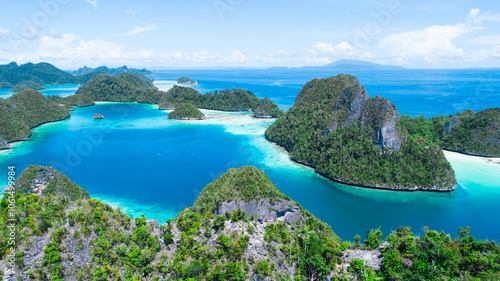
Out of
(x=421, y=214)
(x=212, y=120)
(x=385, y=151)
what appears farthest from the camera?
(x=212, y=120)

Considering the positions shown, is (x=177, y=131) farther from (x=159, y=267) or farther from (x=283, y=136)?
(x=159, y=267)

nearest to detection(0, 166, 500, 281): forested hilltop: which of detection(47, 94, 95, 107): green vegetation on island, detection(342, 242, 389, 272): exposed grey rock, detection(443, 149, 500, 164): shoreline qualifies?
detection(342, 242, 389, 272): exposed grey rock

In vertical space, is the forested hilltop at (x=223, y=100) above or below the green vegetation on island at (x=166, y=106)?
above

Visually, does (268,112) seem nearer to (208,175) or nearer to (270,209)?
(208,175)

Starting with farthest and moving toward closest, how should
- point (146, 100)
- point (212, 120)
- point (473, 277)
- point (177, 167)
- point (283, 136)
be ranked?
1. point (146, 100)
2. point (212, 120)
3. point (283, 136)
4. point (177, 167)
5. point (473, 277)

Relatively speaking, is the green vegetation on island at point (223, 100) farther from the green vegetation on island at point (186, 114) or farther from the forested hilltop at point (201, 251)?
the forested hilltop at point (201, 251)

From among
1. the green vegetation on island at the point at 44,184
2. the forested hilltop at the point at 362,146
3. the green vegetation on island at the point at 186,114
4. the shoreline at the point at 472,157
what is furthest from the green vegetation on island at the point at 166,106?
the shoreline at the point at 472,157

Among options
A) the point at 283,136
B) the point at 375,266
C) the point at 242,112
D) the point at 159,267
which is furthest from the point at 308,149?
the point at 242,112

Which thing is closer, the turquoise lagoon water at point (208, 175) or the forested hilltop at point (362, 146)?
the turquoise lagoon water at point (208, 175)
